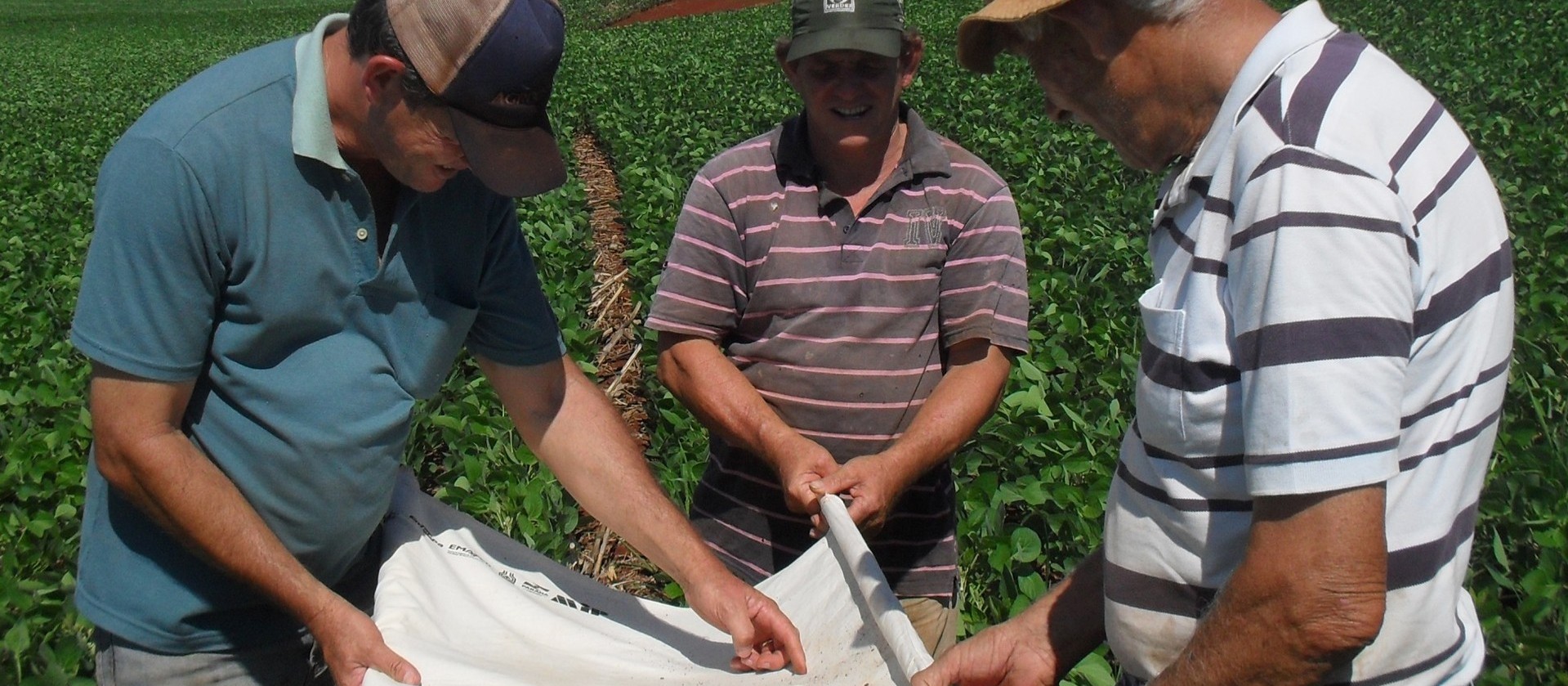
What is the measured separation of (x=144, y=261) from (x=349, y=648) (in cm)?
59

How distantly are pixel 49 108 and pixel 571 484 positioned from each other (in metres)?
18.2

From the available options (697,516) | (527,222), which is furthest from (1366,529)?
(527,222)

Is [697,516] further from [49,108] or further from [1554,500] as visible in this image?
[49,108]

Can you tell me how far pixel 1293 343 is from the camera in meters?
1.10

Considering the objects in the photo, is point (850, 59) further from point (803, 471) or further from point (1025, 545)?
point (1025, 545)

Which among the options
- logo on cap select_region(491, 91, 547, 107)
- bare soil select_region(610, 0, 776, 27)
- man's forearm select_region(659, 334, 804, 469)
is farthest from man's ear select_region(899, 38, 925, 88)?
bare soil select_region(610, 0, 776, 27)

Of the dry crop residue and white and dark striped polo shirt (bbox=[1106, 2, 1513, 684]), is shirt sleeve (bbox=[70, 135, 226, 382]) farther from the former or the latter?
the dry crop residue

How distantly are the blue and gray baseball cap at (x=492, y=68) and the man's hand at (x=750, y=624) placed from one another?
0.72 meters

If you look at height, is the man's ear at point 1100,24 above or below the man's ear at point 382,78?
above

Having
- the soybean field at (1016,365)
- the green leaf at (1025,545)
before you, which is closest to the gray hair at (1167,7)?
the soybean field at (1016,365)

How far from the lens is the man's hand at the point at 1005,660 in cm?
175

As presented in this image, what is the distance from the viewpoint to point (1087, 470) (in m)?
3.40

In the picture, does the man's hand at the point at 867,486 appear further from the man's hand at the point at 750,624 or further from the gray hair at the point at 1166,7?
the gray hair at the point at 1166,7

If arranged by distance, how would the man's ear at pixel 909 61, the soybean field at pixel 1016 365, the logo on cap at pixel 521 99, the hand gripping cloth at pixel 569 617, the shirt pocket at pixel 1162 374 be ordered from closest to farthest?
the shirt pocket at pixel 1162 374 → the logo on cap at pixel 521 99 → the hand gripping cloth at pixel 569 617 → the man's ear at pixel 909 61 → the soybean field at pixel 1016 365
